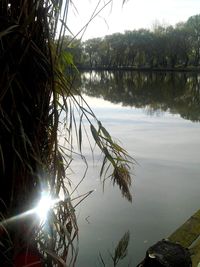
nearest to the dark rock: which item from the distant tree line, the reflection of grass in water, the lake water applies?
the lake water

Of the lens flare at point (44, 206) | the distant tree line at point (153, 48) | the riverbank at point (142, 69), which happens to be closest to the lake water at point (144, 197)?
the lens flare at point (44, 206)

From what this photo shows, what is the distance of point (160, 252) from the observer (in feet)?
10.1

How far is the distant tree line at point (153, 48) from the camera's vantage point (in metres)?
81.1

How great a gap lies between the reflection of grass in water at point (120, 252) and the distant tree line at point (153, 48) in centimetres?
7373

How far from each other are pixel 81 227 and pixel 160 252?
2791 millimetres

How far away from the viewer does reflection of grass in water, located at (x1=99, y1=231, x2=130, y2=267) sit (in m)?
4.94

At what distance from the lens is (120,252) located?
5.12 metres

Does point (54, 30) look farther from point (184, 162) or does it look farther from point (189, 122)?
point (189, 122)

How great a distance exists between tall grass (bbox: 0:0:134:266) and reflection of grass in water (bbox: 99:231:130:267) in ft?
11.2

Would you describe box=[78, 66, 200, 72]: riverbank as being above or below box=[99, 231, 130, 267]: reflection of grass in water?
below

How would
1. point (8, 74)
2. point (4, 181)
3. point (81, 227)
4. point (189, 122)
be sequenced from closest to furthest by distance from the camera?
point (8, 74)
point (4, 181)
point (81, 227)
point (189, 122)

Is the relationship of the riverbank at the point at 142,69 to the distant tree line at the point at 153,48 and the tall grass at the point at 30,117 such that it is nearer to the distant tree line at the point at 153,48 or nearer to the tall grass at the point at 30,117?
the distant tree line at the point at 153,48

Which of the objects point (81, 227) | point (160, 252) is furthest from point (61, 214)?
point (81, 227)

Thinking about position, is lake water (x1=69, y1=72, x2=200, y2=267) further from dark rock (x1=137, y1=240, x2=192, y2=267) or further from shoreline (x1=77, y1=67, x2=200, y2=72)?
shoreline (x1=77, y1=67, x2=200, y2=72)
